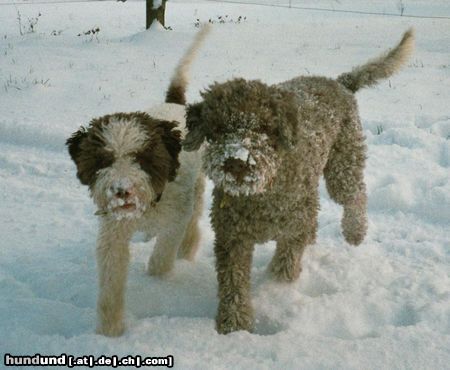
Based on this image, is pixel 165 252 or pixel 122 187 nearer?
pixel 122 187

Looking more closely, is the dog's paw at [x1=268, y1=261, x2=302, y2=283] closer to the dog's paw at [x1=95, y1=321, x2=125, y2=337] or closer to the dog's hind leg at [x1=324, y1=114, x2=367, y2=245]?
the dog's hind leg at [x1=324, y1=114, x2=367, y2=245]

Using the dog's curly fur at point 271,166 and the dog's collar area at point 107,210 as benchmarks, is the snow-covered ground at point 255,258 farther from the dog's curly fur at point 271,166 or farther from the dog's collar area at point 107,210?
the dog's collar area at point 107,210

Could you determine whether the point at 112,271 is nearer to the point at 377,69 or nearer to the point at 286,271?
the point at 286,271

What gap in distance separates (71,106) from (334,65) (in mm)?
4880

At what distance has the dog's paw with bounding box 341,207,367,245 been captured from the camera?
4336mm

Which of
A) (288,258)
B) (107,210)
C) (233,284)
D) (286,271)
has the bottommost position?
(286,271)

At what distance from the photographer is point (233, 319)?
328cm

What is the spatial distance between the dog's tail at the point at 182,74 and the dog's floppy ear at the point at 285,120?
186cm

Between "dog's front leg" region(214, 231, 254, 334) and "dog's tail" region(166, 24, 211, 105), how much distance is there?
1830 mm

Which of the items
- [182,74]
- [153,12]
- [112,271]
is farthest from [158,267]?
[153,12]

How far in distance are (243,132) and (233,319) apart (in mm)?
1255

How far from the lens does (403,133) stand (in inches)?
245

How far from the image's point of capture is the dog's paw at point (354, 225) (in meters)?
4.34

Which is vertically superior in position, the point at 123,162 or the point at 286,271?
the point at 123,162
